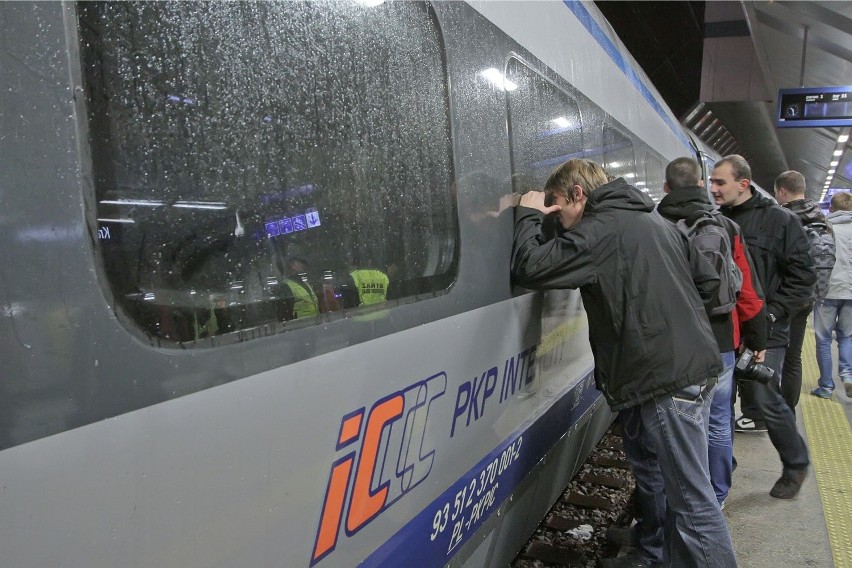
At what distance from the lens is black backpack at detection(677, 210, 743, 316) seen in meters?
3.00

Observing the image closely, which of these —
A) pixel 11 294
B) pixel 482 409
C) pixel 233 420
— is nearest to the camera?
pixel 11 294

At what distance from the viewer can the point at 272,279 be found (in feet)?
4.74

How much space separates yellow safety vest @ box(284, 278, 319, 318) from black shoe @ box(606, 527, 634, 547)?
2.56m

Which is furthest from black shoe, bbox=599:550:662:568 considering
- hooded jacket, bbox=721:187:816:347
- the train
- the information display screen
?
the information display screen

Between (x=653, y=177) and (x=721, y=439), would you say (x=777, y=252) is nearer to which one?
(x=721, y=439)

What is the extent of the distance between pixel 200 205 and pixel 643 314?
1653 millimetres

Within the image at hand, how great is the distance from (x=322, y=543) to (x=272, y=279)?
60 centimetres

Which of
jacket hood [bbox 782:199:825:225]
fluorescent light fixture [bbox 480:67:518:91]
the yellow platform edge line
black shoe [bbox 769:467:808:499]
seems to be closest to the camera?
fluorescent light fixture [bbox 480:67:518:91]

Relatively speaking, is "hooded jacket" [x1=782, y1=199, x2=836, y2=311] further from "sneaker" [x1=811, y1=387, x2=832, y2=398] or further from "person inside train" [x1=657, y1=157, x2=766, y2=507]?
"sneaker" [x1=811, y1=387, x2=832, y2=398]

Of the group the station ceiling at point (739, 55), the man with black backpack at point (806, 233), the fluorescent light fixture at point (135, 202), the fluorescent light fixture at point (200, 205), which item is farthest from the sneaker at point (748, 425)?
the station ceiling at point (739, 55)

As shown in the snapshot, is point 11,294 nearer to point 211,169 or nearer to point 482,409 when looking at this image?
point 211,169

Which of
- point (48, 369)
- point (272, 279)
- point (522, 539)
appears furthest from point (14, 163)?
point (522, 539)

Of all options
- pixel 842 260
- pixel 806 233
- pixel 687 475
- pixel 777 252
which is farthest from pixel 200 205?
pixel 842 260

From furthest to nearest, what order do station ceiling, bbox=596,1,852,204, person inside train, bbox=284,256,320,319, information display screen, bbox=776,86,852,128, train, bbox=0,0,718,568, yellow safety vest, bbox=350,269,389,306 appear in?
information display screen, bbox=776,86,852,128
station ceiling, bbox=596,1,852,204
yellow safety vest, bbox=350,269,389,306
person inside train, bbox=284,256,320,319
train, bbox=0,0,718,568
